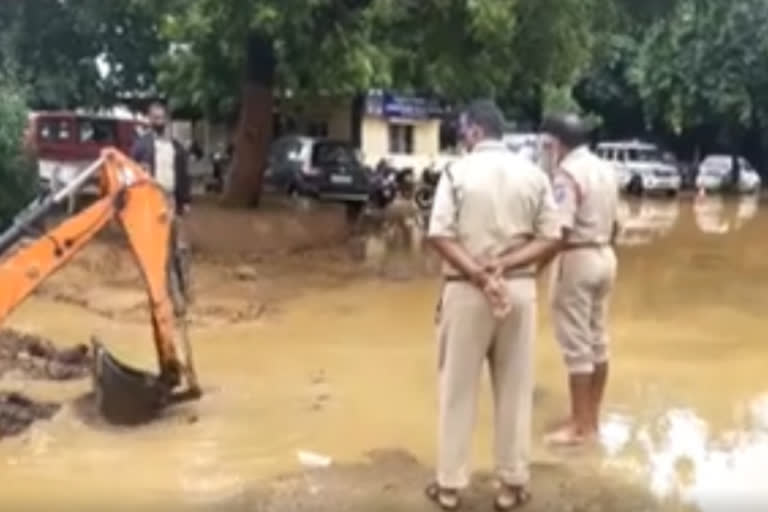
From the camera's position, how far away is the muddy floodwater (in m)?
7.92

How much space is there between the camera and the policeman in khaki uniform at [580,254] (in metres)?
8.55

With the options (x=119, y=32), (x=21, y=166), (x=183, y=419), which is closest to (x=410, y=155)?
(x=119, y=32)

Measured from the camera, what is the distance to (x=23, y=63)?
36.0 meters

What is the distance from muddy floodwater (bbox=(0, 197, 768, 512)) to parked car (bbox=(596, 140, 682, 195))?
31.1 metres

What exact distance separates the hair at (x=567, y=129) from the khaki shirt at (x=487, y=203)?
1.59 meters

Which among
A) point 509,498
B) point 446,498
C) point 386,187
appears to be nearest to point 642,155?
point 386,187

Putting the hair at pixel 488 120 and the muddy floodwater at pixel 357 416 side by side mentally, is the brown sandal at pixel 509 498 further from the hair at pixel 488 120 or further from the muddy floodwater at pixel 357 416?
the hair at pixel 488 120

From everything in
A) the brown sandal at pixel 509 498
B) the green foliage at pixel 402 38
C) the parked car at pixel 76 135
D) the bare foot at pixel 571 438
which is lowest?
the bare foot at pixel 571 438

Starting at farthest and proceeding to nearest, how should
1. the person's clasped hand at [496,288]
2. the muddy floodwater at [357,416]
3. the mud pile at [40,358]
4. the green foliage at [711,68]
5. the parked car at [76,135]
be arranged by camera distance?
the green foliage at [711,68], the parked car at [76,135], the mud pile at [40,358], the muddy floodwater at [357,416], the person's clasped hand at [496,288]

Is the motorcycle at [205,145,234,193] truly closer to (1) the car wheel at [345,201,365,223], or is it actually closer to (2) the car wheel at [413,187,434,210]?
(1) the car wheel at [345,201,365,223]

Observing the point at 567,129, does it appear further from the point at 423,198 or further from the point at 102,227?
the point at 423,198

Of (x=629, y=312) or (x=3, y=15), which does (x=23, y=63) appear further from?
(x=629, y=312)

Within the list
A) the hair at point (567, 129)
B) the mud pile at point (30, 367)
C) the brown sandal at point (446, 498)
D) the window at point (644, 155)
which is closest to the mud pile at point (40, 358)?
the mud pile at point (30, 367)

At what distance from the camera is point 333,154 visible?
31.8 meters
